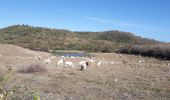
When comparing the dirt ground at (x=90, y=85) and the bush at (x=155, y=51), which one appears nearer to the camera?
the dirt ground at (x=90, y=85)

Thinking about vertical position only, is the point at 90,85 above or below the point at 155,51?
below

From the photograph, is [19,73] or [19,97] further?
[19,73]

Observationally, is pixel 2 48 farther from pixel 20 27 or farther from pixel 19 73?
pixel 20 27

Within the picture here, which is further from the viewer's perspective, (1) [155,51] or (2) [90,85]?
(1) [155,51]

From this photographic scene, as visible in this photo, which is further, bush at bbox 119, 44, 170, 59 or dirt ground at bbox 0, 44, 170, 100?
bush at bbox 119, 44, 170, 59

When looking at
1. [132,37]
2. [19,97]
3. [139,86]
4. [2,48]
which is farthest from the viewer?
[132,37]

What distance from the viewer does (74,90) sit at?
54.8 feet

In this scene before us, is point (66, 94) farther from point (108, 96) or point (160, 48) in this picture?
point (160, 48)

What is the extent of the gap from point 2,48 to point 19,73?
22.1m

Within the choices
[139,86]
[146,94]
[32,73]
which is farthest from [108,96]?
[32,73]

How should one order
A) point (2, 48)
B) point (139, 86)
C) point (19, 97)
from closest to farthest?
point (19, 97) → point (139, 86) → point (2, 48)

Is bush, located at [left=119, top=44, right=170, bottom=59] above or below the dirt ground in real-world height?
above

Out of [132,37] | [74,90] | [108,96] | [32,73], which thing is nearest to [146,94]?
[108,96]

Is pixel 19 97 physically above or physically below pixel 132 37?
below
